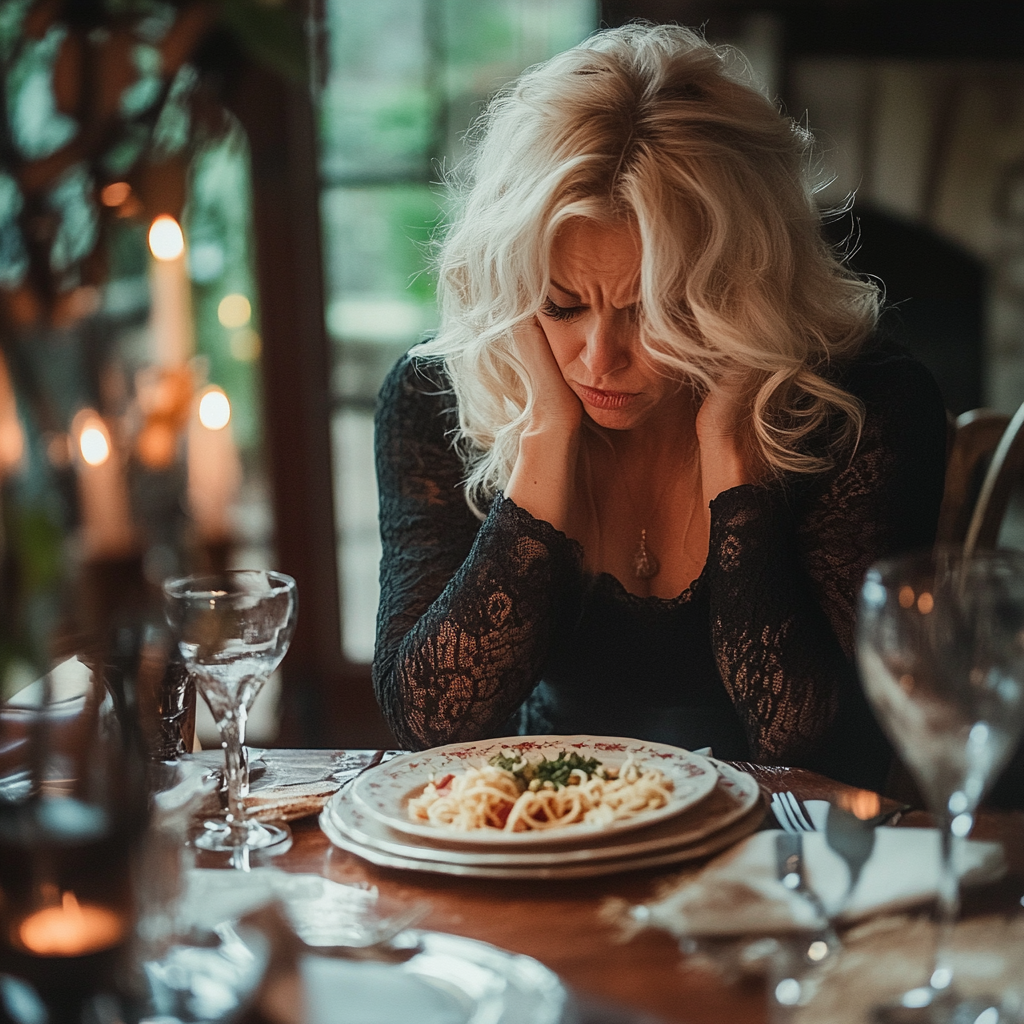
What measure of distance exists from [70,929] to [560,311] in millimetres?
1054

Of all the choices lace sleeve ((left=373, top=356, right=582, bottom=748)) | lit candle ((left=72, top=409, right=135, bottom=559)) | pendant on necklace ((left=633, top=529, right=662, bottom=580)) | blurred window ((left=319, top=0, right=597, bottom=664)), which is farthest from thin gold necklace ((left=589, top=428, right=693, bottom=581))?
blurred window ((left=319, top=0, right=597, bottom=664))

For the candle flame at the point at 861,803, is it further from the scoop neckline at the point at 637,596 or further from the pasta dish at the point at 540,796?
the scoop neckline at the point at 637,596

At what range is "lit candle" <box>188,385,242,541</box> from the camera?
0.68 meters

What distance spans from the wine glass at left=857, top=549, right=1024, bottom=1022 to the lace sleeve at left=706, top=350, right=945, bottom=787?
2.26ft

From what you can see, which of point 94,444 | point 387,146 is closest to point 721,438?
point 94,444

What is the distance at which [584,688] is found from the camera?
169 centimetres

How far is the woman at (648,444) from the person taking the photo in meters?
1.45

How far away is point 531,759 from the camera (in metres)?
1.07

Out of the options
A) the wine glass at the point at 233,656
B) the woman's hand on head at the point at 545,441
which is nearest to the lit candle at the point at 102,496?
the wine glass at the point at 233,656

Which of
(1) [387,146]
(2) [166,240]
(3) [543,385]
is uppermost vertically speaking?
(1) [387,146]

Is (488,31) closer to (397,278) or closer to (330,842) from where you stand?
(397,278)

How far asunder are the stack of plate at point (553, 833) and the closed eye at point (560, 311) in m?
0.66

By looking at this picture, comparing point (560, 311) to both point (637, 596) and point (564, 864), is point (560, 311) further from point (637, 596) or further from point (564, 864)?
point (564, 864)

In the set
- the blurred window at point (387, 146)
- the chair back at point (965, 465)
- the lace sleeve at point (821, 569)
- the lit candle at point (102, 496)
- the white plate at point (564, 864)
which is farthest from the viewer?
the blurred window at point (387, 146)
